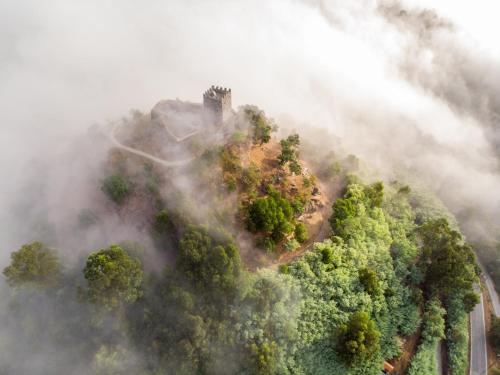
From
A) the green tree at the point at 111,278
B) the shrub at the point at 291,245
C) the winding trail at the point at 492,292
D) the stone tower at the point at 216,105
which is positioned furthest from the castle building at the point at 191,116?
the winding trail at the point at 492,292

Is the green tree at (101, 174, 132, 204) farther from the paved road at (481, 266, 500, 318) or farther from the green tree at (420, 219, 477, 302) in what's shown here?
the paved road at (481, 266, 500, 318)

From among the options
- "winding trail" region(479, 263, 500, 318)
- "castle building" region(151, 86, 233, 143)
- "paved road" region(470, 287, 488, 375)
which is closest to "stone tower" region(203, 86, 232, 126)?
"castle building" region(151, 86, 233, 143)

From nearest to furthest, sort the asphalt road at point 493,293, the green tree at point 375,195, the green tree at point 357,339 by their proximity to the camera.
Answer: the green tree at point 357,339 → the asphalt road at point 493,293 → the green tree at point 375,195

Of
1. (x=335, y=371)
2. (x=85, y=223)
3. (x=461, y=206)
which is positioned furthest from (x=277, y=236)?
(x=461, y=206)

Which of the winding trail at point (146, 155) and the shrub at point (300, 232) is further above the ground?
the winding trail at point (146, 155)

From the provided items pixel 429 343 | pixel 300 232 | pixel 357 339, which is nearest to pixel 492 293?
pixel 429 343

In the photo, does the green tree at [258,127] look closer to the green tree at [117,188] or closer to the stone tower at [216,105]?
the stone tower at [216,105]
